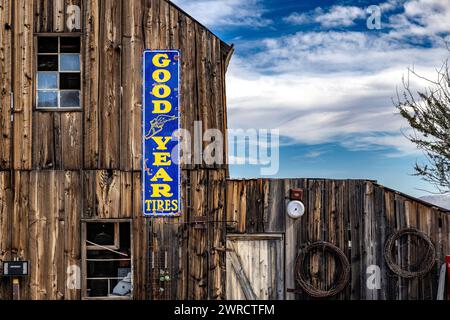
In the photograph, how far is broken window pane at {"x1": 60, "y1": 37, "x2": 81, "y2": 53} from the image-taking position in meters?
12.9

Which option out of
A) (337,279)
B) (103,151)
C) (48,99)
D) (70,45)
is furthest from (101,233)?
(337,279)

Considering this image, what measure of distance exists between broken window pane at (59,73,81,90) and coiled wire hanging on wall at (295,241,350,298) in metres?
6.14

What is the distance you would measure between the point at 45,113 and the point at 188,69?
324 cm

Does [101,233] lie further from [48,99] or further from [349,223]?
[349,223]

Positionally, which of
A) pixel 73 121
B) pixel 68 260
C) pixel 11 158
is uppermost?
pixel 73 121

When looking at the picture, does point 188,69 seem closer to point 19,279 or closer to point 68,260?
point 68,260

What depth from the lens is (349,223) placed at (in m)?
12.9

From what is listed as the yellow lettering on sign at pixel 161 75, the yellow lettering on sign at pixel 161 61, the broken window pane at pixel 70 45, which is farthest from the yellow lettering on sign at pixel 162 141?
the broken window pane at pixel 70 45

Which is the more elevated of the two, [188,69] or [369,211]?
[188,69]

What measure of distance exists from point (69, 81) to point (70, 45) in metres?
0.80

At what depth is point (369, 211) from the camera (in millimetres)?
12914

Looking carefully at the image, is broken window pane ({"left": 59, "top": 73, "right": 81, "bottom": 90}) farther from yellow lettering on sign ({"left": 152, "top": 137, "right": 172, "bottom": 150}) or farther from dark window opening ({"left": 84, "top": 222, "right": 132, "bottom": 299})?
dark window opening ({"left": 84, "top": 222, "right": 132, "bottom": 299})

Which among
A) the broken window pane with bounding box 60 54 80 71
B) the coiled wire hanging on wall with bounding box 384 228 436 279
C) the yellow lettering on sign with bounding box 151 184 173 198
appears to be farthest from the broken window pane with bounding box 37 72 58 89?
the coiled wire hanging on wall with bounding box 384 228 436 279

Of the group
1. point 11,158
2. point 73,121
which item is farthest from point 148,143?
point 11,158
